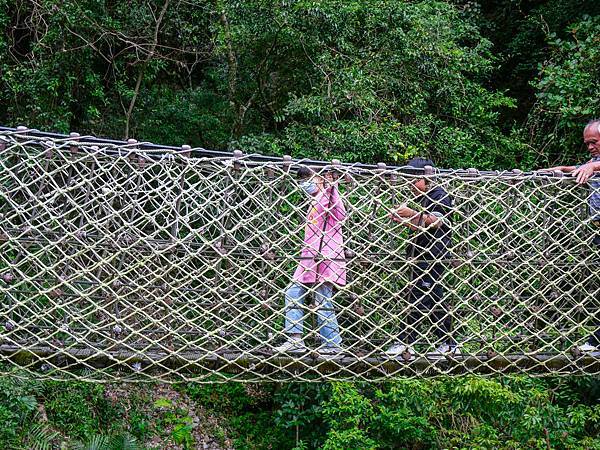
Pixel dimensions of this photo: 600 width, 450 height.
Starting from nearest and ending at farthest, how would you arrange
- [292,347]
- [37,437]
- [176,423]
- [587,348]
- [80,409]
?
1. [292,347]
2. [587,348]
3. [37,437]
4. [80,409]
5. [176,423]

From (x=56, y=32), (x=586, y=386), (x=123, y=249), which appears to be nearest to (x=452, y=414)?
Result: (x=586, y=386)

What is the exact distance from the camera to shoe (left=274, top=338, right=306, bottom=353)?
2.70 meters

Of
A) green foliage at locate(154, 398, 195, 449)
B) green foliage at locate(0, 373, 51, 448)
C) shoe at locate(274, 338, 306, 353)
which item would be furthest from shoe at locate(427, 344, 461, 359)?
green foliage at locate(154, 398, 195, 449)

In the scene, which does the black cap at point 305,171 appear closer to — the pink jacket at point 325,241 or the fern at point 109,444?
the pink jacket at point 325,241

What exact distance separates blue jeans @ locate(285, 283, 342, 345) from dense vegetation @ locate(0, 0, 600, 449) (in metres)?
1.62

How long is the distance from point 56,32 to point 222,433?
3298mm

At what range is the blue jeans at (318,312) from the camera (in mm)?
2750

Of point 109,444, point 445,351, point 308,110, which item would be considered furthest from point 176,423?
point 445,351

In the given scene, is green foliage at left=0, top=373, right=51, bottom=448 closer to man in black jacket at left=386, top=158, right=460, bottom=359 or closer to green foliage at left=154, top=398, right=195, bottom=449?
green foliage at left=154, top=398, right=195, bottom=449

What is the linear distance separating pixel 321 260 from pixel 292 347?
32 centimetres

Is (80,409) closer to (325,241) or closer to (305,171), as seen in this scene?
(325,241)

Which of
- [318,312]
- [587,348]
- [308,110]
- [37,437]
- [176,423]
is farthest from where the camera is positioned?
[176,423]

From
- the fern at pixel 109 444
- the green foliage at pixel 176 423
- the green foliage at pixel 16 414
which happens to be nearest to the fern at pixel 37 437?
the green foliage at pixel 16 414

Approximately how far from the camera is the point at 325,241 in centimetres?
286
